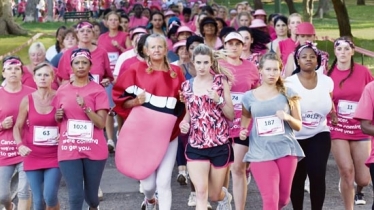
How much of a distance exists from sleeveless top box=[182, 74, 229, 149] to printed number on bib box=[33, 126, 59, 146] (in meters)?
1.30

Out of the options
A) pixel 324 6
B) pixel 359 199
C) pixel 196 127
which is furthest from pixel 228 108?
pixel 324 6

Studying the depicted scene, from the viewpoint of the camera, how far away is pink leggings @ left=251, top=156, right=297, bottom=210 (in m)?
7.16

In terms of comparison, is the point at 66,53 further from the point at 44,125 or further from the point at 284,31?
the point at 284,31

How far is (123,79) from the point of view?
8.05 meters

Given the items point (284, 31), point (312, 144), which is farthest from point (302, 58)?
point (284, 31)

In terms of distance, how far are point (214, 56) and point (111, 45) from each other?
550cm

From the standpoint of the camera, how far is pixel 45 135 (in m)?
7.81

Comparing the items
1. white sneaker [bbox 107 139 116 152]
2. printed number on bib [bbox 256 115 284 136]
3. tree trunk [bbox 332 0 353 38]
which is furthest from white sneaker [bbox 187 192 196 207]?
tree trunk [bbox 332 0 353 38]

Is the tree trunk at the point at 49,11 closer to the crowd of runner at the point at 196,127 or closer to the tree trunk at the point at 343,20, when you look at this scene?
the tree trunk at the point at 343,20

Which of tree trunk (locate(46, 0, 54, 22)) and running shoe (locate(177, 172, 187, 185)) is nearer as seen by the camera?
running shoe (locate(177, 172, 187, 185))

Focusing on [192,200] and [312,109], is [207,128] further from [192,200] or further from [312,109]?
[192,200]

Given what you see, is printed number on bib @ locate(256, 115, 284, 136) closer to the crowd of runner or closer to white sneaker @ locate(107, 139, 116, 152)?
the crowd of runner

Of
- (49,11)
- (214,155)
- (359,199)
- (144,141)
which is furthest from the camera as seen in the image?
(49,11)

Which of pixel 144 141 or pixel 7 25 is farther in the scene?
pixel 7 25
